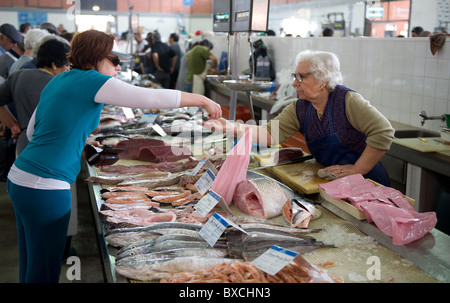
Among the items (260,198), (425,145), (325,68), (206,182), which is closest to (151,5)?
(425,145)

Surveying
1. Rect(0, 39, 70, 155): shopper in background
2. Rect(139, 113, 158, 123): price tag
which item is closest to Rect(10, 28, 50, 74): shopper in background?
Rect(0, 39, 70, 155): shopper in background

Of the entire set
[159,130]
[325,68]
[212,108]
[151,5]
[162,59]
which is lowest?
[159,130]

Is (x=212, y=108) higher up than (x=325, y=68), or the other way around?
(x=325, y=68)

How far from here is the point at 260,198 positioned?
7.75ft

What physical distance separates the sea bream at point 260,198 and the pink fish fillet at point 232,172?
4 centimetres

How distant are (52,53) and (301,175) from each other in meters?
2.25

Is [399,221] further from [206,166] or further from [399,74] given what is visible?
[399,74]

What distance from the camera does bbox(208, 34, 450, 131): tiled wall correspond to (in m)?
4.74

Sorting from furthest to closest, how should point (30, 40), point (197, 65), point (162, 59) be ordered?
point (162, 59) → point (197, 65) → point (30, 40)

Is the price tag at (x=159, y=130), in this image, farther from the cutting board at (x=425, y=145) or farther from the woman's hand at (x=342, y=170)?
the cutting board at (x=425, y=145)

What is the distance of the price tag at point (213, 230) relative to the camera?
1.86 m

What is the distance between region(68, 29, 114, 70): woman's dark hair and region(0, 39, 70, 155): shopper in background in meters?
1.26
